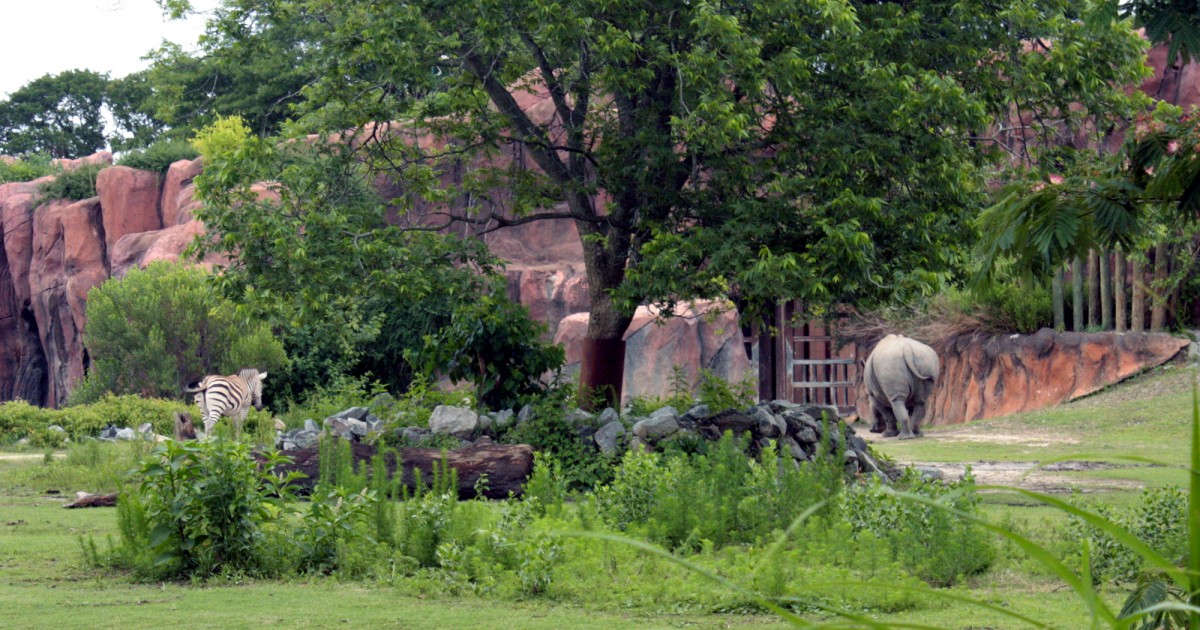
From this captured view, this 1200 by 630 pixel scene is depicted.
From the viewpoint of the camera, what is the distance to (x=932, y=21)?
1157cm

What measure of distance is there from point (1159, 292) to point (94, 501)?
62.9 feet

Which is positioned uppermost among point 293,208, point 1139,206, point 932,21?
point 932,21

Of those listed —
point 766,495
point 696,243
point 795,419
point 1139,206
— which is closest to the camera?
point 1139,206

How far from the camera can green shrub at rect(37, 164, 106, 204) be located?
34.5 m

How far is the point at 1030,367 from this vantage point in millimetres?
23484

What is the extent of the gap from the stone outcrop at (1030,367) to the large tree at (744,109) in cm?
1148

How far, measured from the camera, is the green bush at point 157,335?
2373 cm

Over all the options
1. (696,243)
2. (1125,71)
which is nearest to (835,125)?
(696,243)

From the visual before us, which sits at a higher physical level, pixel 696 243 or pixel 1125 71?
pixel 1125 71

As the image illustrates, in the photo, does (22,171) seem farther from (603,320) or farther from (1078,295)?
(603,320)

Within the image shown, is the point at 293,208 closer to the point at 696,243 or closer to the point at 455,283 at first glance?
the point at 455,283

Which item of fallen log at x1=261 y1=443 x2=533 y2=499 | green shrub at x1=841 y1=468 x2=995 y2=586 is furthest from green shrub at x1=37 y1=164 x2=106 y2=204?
green shrub at x1=841 y1=468 x2=995 y2=586

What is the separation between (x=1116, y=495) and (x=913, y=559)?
5220 millimetres

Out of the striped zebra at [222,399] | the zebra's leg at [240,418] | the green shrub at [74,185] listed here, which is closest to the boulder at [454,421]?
the zebra's leg at [240,418]
